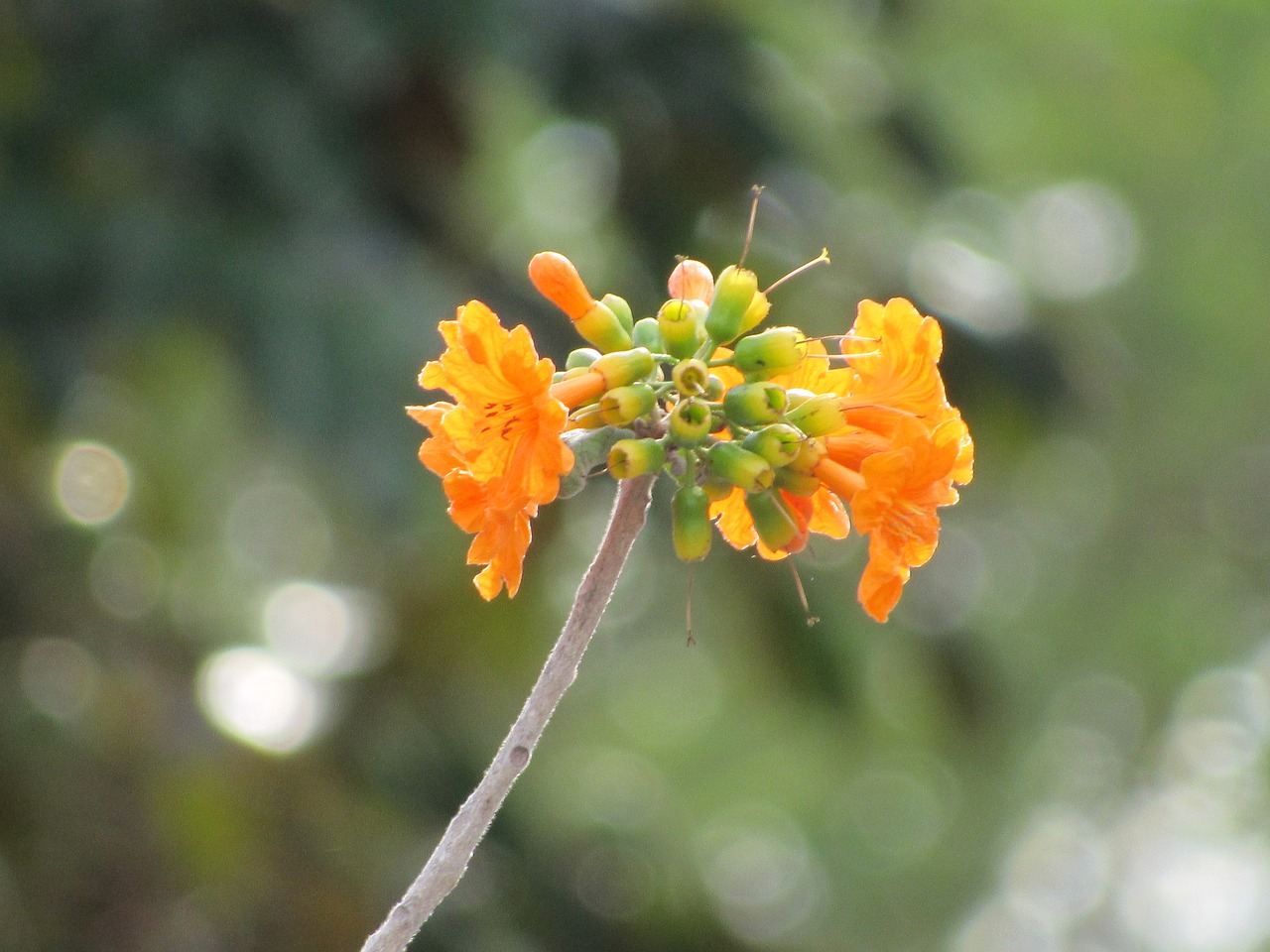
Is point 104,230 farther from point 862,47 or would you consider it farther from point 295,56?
point 862,47

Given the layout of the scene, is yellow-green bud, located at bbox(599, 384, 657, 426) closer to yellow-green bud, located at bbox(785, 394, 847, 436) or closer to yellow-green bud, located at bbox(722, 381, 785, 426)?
yellow-green bud, located at bbox(722, 381, 785, 426)

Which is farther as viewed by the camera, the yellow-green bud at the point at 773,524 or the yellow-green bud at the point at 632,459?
the yellow-green bud at the point at 773,524

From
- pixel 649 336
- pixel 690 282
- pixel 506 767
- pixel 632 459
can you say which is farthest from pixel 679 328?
pixel 506 767

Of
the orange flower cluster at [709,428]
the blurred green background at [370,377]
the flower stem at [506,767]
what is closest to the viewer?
the flower stem at [506,767]

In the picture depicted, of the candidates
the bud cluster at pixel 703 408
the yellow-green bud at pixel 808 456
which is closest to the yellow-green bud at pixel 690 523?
the bud cluster at pixel 703 408

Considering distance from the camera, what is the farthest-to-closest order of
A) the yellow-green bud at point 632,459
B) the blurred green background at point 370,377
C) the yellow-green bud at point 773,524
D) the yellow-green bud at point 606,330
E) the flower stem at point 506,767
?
1. the blurred green background at point 370,377
2. the yellow-green bud at point 606,330
3. the yellow-green bud at point 773,524
4. the yellow-green bud at point 632,459
5. the flower stem at point 506,767

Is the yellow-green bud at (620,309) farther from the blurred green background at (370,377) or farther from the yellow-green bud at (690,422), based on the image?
the blurred green background at (370,377)

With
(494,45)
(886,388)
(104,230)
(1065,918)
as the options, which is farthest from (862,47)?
(1065,918)
